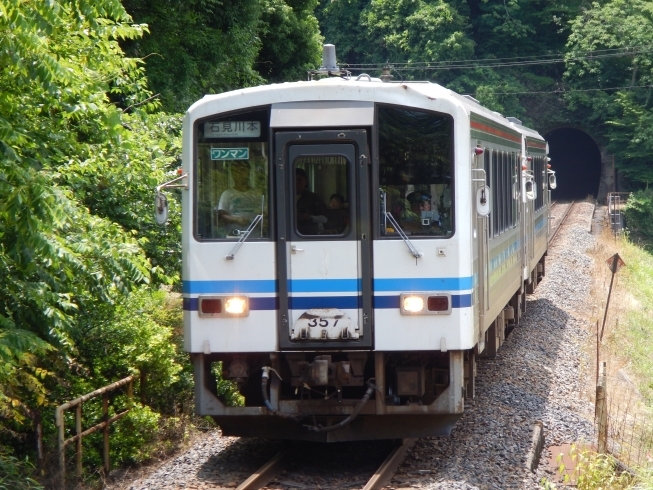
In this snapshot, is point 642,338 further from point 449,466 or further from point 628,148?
point 628,148

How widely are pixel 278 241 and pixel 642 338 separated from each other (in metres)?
11.4

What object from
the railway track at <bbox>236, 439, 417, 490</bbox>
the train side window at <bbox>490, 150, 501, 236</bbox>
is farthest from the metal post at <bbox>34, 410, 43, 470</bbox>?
the train side window at <bbox>490, 150, 501, 236</bbox>

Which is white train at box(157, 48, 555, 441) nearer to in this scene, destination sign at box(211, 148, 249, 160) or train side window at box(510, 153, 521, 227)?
destination sign at box(211, 148, 249, 160)

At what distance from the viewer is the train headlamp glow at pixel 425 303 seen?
25.2 feet

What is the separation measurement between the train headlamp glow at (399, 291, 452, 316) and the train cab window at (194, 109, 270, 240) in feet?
3.79

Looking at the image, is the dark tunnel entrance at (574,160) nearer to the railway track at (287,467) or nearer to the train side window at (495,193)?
the train side window at (495,193)

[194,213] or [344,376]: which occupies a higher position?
[194,213]

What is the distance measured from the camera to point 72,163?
7.93 metres

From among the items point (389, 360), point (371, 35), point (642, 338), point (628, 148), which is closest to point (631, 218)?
point (628, 148)

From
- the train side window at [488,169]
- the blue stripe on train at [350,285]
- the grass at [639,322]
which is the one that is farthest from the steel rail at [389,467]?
the grass at [639,322]

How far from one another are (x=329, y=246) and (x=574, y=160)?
50.4 metres

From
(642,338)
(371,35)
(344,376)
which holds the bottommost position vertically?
(642,338)

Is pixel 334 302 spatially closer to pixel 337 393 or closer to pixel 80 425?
pixel 337 393

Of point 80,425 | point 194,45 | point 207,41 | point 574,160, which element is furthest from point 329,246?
point 574,160
